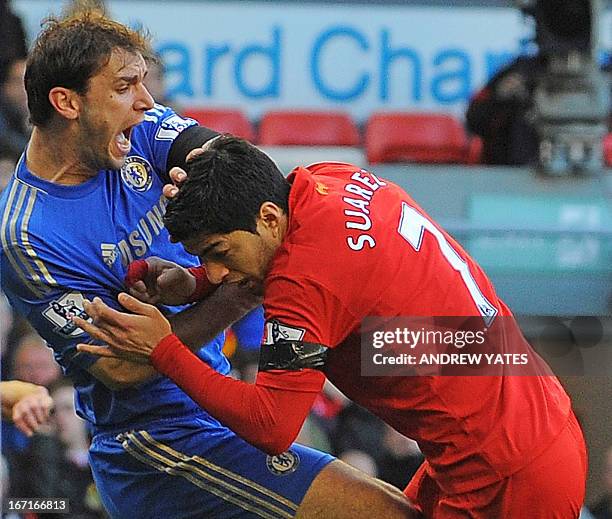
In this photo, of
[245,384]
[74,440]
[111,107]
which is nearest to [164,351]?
[245,384]

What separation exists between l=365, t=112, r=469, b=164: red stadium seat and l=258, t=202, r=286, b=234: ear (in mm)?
2977

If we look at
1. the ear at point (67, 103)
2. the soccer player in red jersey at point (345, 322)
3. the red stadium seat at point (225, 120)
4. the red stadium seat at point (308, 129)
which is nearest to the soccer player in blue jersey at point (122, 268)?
the ear at point (67, 103)

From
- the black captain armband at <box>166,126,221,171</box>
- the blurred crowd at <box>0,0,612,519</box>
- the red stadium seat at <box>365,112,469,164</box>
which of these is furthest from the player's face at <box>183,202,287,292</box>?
the red stadium seat at <box>365,112,469,164</box>

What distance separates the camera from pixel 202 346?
213 cm

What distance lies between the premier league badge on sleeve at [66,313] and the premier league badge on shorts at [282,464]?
16.0 inches

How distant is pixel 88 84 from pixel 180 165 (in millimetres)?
218

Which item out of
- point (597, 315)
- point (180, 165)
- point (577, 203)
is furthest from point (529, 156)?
point (180, 165)

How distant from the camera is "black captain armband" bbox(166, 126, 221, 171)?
2195 mm

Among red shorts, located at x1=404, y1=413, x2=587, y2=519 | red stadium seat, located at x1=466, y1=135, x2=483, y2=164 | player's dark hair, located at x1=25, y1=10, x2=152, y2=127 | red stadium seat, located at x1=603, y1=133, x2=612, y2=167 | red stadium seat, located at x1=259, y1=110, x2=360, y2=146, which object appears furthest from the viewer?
red stadium seat, located at x1=259, y1=110, x2=360, y2=146

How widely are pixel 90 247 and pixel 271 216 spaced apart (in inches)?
17.0

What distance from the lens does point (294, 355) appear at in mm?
1837

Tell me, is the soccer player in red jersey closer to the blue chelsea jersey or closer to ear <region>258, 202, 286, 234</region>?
ear <region>258, 202, 286, 234</region>

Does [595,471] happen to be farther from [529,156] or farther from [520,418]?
[529,156]

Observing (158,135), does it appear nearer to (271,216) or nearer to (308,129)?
(271,216)
